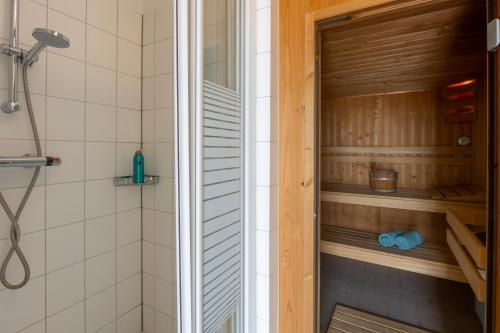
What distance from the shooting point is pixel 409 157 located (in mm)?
2223

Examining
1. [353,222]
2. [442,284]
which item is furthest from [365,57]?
[442,284]

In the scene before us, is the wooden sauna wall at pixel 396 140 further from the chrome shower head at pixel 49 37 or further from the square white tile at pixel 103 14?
the chrome shower head at pixel 49 37

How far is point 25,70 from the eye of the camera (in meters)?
1.06

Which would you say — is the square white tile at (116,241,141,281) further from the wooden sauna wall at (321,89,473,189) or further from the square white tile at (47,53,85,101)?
the wooden sauna wall at (321,89,473,189)

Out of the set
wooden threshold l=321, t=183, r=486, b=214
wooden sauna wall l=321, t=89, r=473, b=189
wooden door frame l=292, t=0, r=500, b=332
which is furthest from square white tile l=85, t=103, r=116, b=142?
wooden sauna wall l=321, t=89, r=473, b=189

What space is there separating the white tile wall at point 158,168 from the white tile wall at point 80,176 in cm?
5

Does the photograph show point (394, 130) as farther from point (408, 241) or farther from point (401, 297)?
point (401, 297)

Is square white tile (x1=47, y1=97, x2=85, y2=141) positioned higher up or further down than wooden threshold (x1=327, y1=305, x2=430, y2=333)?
higher up

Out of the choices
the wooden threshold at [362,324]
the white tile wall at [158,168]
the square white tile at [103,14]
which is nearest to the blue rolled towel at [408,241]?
the wooden threshold at [362,324]

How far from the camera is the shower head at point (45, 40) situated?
848 mm

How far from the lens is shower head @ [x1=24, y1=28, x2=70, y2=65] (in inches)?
33.4

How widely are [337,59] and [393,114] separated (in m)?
1.06

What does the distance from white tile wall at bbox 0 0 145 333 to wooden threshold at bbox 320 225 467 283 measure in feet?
4.74

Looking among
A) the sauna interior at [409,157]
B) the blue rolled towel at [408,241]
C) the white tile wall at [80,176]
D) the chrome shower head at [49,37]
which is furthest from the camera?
the blue rolled towel at [408,241]
